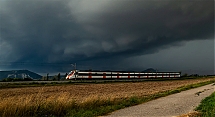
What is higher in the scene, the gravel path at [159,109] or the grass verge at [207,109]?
the grass verge at [207,109]

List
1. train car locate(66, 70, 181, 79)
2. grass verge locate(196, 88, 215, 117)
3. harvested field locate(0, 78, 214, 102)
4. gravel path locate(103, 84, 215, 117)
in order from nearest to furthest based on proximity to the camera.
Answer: grass verge locate(196, 88, 215, 117) → gravel path locate(103, 84, 215, 117) → harvested field locate(0, 78, 214, 102) → train car locate(66, 70, 181, 79)

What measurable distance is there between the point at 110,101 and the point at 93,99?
1.52 meters

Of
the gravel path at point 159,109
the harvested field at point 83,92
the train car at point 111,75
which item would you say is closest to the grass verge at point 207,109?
the gravel path at point 159,109

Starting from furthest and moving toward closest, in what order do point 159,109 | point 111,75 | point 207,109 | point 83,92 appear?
point 111,75, point 83,92, point 159,109, point 207,109

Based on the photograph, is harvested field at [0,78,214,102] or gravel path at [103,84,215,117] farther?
harvested field at [0,78,214,102]

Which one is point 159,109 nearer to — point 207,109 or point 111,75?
point 207,109

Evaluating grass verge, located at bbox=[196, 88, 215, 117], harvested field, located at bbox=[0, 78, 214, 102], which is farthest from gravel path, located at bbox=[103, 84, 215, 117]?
harvested field, located at bbox=[0, 78, 214, 102]

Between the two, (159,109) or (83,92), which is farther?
(83,92)

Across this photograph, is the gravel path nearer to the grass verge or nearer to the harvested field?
the grass verge

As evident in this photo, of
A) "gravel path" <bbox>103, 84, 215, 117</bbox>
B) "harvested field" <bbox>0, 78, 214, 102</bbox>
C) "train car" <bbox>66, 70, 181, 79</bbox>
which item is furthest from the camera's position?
"train car" <bbox>66, 70, 181, 79</bbox>

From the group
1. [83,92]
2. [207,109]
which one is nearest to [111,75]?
[83,92]

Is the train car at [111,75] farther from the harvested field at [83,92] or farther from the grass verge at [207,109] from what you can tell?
the grass verge at [207,109]

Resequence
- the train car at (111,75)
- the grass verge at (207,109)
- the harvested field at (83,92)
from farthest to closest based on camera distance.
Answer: the train car at (111,75)
the harvested field at (83,92)
the grass verge at (207,109)

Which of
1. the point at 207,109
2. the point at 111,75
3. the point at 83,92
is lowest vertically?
the point at 83,92
